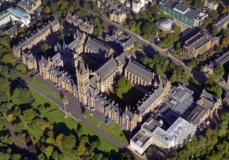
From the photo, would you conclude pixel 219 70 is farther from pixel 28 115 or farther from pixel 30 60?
pixel 30 60

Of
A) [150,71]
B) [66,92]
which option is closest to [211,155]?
[150,71]

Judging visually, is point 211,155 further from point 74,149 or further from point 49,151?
point 49,151

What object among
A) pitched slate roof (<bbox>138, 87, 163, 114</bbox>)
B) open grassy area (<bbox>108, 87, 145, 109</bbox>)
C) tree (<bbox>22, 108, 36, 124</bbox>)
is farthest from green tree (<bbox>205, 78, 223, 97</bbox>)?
tree (<bbox>22, 108, 36, 124</bbox>)

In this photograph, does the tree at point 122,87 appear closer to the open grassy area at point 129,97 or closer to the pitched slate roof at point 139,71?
the open grassy area at point 129,97

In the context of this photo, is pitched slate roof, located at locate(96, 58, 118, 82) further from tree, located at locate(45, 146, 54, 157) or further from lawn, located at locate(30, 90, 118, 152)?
tree, located at locate(45, 146, 54, 157)

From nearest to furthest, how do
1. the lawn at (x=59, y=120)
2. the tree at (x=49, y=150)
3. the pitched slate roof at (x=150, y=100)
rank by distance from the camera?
the tree at (x=49, y=150)
the lawn at (x=59, y=120)
the pitched slate roof at (x=150, y=100)

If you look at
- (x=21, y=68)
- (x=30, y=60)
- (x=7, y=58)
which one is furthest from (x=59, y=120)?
(x=7, y=58)

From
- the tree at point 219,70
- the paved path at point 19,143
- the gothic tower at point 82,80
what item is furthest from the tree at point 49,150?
the tree at point 219,70
